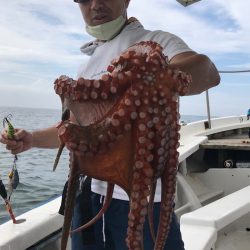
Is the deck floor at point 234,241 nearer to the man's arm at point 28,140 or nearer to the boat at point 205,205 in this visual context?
the boat at point 205,205

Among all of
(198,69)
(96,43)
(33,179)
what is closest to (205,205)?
(96,43)

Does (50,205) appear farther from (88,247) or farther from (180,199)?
(180,199)

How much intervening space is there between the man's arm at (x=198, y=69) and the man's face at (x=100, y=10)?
309 mm

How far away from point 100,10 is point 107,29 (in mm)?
99

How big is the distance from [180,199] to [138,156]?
4.02m

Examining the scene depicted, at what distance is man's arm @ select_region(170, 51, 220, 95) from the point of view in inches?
46.0

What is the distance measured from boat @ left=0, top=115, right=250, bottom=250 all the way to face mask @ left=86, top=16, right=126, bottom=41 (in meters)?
1.32

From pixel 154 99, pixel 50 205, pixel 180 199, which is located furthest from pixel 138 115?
pixel 180 199

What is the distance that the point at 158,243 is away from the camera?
1.10 meters

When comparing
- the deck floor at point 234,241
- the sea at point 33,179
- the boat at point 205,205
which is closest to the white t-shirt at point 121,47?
the boat at point 205,205

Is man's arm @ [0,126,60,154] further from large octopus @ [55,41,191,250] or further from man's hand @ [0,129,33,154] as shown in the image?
large octopus @ [55,41,191,250]

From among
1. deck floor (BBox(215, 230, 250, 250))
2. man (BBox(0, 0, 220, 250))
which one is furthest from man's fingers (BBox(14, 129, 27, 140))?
deck floor (BBox(215, 230, 250, 250))

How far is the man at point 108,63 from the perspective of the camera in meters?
1.26

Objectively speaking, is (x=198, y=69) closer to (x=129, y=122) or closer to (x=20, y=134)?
(x=129, y=122)
